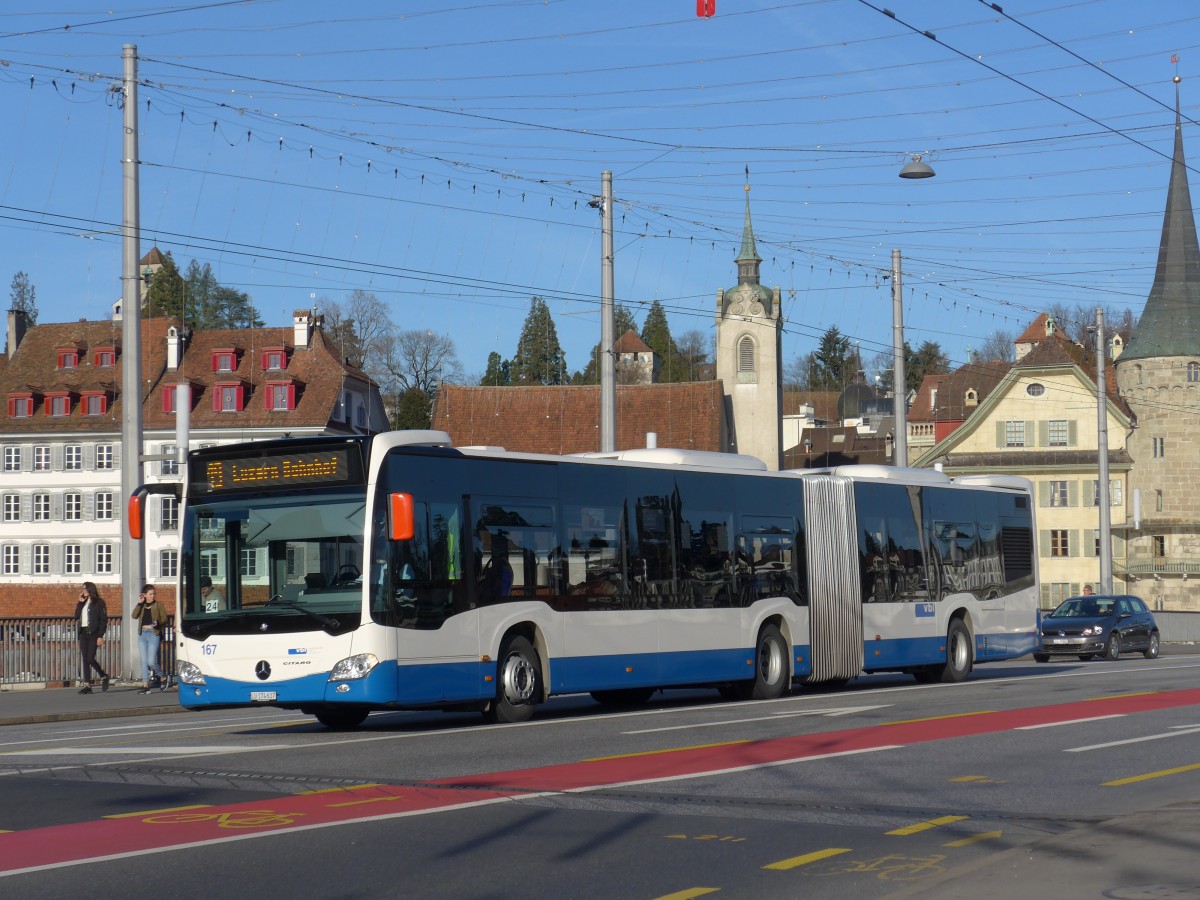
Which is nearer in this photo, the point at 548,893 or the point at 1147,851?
the point at 548,893

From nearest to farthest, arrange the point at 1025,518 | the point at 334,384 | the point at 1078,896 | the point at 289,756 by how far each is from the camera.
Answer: the point at 1078,896 → the point at 289,756 → the point at 1025,518 → the point at 334,384

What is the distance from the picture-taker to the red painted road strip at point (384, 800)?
30.3ft

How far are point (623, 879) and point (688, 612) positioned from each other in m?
12.8

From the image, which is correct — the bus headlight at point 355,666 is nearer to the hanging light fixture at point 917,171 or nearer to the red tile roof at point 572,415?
the hanging light fixture at point 917,171

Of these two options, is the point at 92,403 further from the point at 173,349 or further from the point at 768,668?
the point at 768,668

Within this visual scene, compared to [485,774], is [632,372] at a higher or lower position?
higher

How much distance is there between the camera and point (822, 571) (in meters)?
23.7

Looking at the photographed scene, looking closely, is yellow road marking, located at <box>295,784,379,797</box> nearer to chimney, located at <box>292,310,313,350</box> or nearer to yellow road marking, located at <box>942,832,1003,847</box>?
yellow road marking, located at <box>942,832,1003,847</box>

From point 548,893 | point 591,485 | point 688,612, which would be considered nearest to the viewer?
point 548,893

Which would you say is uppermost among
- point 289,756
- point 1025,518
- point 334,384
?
point 334,384

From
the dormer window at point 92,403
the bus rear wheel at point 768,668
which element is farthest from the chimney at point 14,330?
the bus rear wheel at point 768,668

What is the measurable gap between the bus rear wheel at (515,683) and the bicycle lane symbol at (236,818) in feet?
25.0

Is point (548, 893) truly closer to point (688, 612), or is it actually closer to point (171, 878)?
point (171, 878)

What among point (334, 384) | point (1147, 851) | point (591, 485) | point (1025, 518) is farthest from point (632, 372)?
point (1147, 851)
